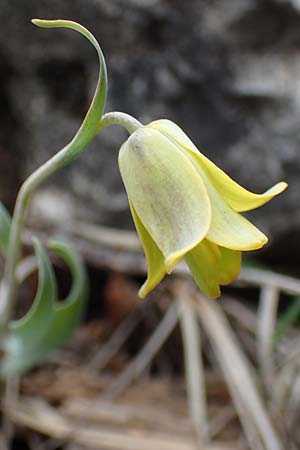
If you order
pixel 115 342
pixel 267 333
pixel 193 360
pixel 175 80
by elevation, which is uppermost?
pixel 175 80

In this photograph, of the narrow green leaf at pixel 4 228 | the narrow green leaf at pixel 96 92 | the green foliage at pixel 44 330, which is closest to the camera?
the narrow green leaf at pixel 96 92

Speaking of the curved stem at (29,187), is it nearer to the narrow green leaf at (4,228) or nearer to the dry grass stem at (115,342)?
the narrow green leaf at (4,228)

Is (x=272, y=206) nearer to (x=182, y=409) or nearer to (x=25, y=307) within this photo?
(x=182, y=409)

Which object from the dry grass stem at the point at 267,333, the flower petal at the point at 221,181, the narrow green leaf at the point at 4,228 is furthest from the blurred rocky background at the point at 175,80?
the flower petal at the point at 221,181

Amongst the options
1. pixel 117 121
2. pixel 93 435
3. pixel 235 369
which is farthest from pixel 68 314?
pixel 117 121

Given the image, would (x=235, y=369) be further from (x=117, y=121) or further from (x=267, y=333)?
(x=117, y=121)
